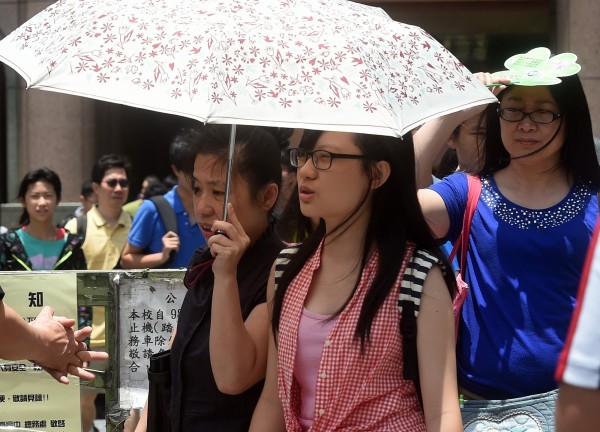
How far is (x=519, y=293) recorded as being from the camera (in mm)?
3535

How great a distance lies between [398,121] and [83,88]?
93 centimetres

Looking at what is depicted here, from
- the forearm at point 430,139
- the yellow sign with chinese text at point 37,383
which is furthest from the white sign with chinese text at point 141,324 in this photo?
the forearm at point 430,139

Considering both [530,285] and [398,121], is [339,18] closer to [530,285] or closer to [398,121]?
[398,121]

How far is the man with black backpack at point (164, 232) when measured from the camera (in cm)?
723

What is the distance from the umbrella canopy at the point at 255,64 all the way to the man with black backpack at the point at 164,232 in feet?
12.4

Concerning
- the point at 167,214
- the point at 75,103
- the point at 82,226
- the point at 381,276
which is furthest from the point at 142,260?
the point at 75,103

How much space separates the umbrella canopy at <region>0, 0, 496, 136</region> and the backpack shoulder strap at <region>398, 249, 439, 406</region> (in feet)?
1.36

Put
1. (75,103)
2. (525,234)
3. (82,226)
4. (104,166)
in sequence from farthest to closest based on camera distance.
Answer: (75,103) → (104,166) → (82,226) → (525,234)

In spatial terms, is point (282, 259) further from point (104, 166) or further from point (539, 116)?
point (104, 166)

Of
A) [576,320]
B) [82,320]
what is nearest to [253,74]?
[576,320]

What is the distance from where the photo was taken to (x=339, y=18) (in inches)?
131

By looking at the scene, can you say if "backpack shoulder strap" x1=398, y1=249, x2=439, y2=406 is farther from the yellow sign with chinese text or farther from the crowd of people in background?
the yellow sign with chinese text

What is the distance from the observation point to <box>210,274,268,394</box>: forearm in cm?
335

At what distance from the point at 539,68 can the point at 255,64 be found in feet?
3.60
